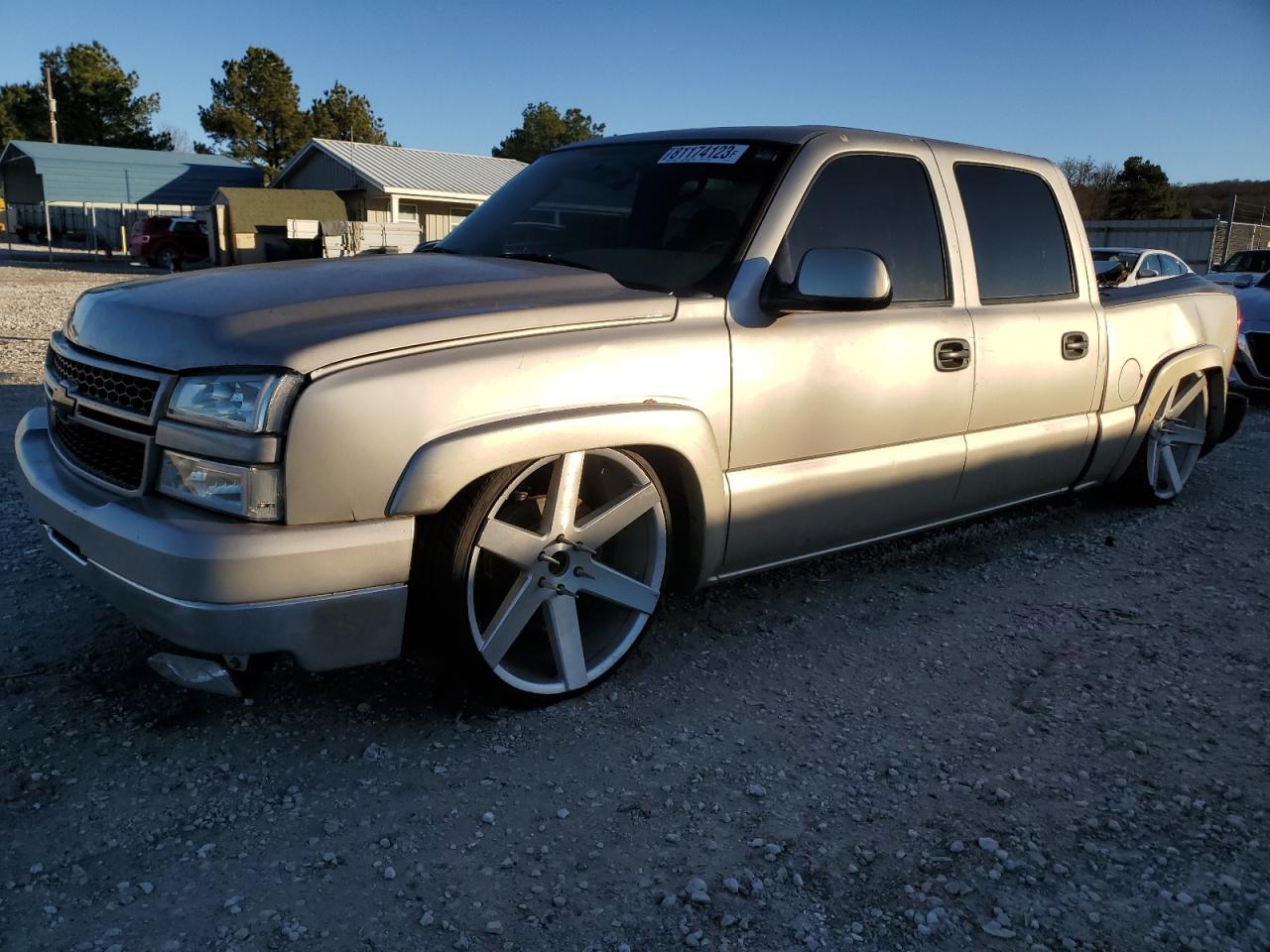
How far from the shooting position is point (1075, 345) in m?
4.35

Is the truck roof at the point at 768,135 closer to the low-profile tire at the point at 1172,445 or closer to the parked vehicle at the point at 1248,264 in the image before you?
the low-profile tire at the point at 1172,445

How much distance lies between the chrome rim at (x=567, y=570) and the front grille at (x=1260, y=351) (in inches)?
335

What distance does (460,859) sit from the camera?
2.32m

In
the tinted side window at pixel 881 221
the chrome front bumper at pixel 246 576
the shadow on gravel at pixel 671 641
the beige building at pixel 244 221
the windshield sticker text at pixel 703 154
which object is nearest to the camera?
the chrome front bumper at pixel 246 576

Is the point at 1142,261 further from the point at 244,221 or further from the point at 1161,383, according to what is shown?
the point at 244,221

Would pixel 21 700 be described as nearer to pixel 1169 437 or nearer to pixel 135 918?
pixel 135 918

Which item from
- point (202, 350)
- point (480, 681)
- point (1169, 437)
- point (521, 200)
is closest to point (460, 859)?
point (480, 681)

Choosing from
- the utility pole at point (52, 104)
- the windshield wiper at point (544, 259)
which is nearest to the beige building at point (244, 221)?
the windshield wiper at point (544, 259)

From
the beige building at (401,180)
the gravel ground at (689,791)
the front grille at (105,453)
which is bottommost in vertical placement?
the gravel ground at (689,791)

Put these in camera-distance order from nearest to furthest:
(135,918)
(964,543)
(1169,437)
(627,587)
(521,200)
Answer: (135,918)
(627,587)
(521,200)
(964,543)
(1169,437)

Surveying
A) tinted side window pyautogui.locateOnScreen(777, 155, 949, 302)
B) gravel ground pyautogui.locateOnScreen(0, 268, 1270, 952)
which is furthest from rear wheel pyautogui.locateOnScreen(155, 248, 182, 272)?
tinted side window pyautogui.locateOnScreen(777, 155, 949, 302)

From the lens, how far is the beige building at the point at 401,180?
33.2 m

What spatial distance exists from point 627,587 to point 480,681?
530 millimetres

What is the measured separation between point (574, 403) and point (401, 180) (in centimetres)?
3287
